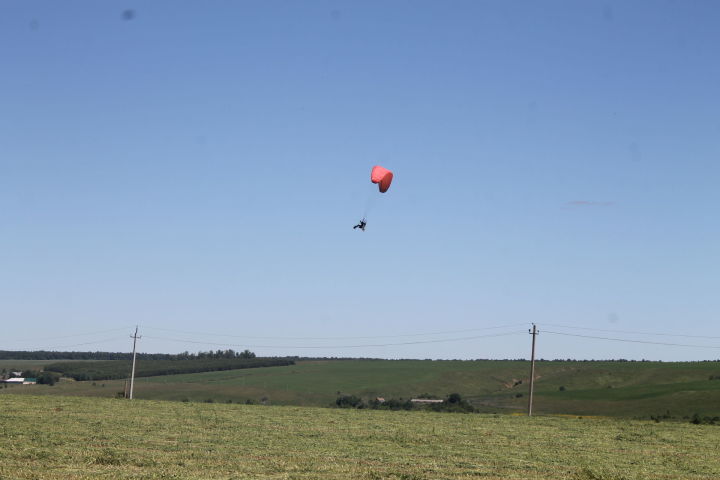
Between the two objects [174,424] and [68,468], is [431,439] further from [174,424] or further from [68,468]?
[68,468]

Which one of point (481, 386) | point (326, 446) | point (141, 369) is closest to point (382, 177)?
point (326, 446)

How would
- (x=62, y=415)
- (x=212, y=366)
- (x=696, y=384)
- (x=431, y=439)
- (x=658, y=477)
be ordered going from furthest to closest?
(x=212, y=366) → (x=696, y=384) → (x=62, y=415) → (x=431, y=439) → (x=658, y=477)

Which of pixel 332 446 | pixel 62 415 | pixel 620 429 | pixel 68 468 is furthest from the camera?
pixel 620 429

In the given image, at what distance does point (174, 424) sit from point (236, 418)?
268 inches

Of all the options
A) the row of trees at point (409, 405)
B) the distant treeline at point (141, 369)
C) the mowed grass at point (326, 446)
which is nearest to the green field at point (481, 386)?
the row of trees at point (409, 405)

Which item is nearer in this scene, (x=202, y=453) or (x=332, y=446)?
(x=202, y=453)

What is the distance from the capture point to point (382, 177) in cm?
4381

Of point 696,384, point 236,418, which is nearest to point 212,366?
point 696,384

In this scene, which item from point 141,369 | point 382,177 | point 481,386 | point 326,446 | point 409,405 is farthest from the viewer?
point 141,369

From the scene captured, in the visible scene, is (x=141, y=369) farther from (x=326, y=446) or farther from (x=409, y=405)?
(x=326, y=446)

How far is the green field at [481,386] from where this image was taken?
103500 millimetres

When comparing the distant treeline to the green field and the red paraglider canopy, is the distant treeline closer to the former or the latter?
the green field

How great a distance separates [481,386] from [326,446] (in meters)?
108

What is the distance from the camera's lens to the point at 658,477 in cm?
2961
